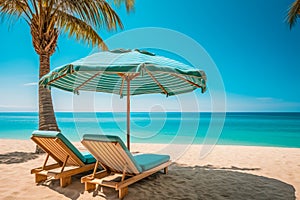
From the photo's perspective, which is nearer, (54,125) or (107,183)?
(107,183)

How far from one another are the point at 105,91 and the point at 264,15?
20.6m

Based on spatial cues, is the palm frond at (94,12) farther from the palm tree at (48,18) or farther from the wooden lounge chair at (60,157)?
the wooden lounge chair at (60,157)

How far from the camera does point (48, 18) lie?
649 centimetres

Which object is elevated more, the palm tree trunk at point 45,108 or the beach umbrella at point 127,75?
the beach umbrella at point 127,75

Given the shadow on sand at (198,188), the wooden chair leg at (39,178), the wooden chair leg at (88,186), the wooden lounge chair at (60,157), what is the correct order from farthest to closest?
the wooden chair leg at (39,178) < the wooden lounge chair at (60,157) < the wooden chair leg at (88,186) < the shadow on sand at (198,188)

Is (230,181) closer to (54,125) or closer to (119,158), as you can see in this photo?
(119,158)

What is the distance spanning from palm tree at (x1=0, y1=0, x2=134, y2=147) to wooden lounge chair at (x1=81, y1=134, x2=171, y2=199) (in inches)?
145

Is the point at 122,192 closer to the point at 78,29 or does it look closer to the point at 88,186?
the point at 88,186

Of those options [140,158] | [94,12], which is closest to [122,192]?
[140,158]

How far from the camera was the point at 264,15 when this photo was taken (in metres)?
21.2

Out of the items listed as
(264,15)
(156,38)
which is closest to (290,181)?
(156,38)

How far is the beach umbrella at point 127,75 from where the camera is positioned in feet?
9.82

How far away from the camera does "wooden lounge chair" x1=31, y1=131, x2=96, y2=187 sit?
3.40 m

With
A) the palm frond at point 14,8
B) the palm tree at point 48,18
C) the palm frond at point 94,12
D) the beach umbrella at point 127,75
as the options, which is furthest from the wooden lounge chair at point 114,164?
the palm frond at point 14,8
